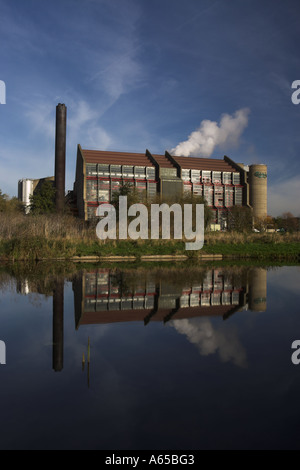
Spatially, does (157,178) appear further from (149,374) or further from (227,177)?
(149,374)

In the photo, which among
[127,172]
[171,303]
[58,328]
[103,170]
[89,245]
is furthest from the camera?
[127,172]

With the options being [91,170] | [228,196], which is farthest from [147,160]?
[228,196]

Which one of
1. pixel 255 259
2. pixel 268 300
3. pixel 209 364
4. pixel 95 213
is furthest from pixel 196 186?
pixel 209 364

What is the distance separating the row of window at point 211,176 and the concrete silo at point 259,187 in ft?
40.4

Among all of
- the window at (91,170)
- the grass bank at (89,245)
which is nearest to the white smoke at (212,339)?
the grass bank at (89,245)

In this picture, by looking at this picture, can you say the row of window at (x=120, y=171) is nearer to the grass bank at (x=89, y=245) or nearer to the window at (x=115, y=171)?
the window at (x=115, y=171)

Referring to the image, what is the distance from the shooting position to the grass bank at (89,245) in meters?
19.1

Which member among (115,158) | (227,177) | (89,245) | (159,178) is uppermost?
(115,158)

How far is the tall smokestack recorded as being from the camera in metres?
47.4

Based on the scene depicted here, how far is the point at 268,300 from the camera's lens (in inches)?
339

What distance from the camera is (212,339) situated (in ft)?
17.6

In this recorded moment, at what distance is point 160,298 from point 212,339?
11.1 ft

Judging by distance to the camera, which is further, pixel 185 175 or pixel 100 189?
pixel 185 175

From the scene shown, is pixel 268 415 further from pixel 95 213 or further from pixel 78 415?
pixel 95 213
